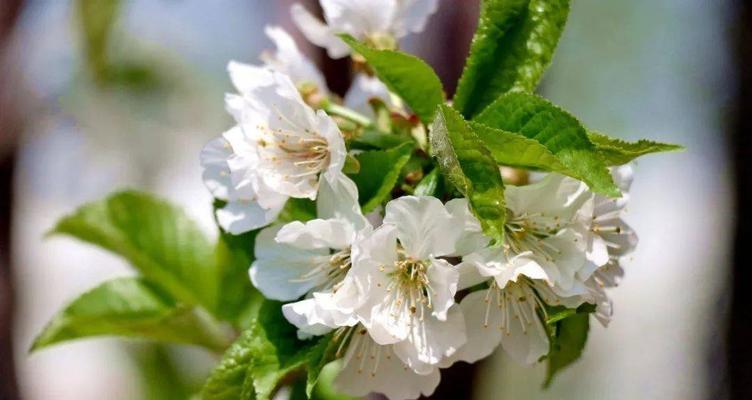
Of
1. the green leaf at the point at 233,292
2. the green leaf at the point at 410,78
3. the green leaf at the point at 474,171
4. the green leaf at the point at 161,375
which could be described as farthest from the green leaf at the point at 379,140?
the green leaf at the point at 161,375

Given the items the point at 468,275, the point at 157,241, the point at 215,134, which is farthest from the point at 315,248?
the point at 215,134

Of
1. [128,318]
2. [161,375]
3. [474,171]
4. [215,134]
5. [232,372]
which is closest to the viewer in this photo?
[474,171]

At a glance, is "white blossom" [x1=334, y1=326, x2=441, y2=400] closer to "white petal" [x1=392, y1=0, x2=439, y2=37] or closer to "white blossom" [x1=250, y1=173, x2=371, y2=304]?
"white blossom" [x1=250, y1=173, x2=371, y2=304]

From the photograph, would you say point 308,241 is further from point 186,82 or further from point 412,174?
point 186,82

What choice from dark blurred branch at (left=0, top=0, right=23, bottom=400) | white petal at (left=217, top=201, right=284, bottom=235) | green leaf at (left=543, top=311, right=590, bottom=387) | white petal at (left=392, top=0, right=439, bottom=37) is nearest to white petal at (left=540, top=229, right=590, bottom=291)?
green leaf at (left=543, top=311, right=590, bottom=387)

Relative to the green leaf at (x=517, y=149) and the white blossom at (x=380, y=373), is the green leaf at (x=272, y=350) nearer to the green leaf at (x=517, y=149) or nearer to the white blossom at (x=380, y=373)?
the white blossom at (x=380, y=373)

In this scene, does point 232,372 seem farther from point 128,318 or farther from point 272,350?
point 128,318
